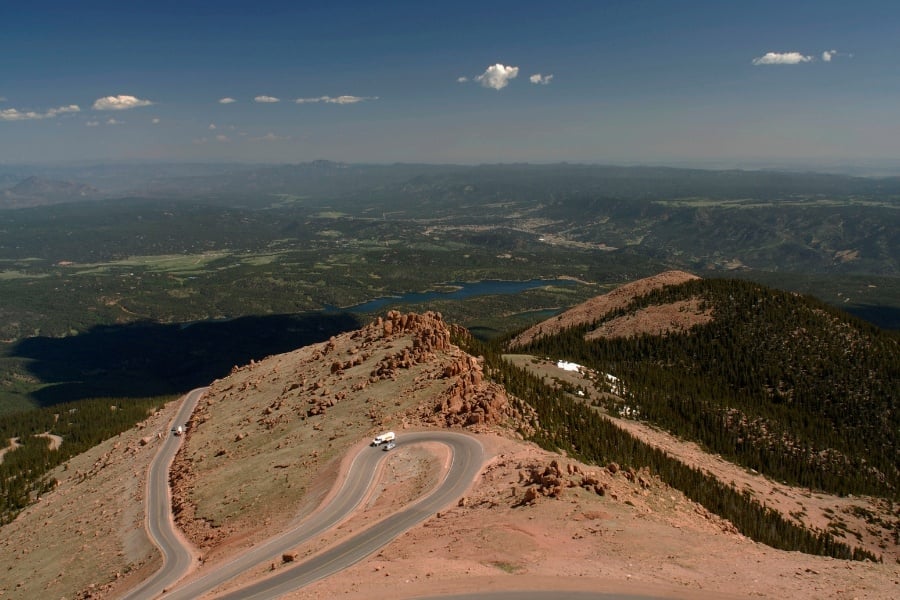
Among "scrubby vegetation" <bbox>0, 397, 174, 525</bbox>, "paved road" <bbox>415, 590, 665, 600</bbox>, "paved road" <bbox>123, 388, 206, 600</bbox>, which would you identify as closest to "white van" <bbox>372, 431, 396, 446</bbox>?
"paved road" <bbox>123, 388, 206, 600</bbox>

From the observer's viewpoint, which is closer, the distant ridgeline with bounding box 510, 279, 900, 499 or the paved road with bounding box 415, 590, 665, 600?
the paved road with bounding box 415, 590, 665, 600

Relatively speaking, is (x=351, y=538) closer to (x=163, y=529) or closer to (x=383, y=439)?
(x=383, y=439)

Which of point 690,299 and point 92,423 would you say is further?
point 92,423

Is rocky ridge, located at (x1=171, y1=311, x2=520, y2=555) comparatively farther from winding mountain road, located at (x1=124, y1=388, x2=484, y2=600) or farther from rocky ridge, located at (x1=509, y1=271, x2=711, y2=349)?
rocky ridge, located at (x1=509, y1=271, x2=711, y2=349)

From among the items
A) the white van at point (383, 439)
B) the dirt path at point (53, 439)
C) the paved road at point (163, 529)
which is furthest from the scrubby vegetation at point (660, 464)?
the dirt path at point (53, 439)

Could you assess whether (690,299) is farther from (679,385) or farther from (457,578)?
(457,578)

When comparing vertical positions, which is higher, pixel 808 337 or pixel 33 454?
pixel 808 337

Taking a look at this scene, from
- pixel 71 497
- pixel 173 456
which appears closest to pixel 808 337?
pixel 173 456

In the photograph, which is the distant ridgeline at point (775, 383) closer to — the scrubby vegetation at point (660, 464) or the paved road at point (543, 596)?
the scrubby vegetation at point (660, 464)

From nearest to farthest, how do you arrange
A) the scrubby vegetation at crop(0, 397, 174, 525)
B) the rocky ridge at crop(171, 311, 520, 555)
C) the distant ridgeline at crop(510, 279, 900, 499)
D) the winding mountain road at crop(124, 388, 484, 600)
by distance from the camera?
the winding mountain road at crop(124, 388, 484, 600) → the rocky ridge at crop(171, 311, 520, 555) → the distant ridgeline at crop(510, 279, 900, 499) → the scrubby vegetation at crop(0, 397, 174, 525)
